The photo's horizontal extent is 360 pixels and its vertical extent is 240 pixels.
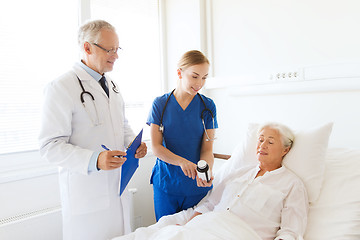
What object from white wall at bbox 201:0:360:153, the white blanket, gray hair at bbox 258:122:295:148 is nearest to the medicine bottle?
the white blanket

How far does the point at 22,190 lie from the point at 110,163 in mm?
899

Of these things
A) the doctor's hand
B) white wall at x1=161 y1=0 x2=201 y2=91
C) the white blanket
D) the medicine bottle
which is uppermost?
white wall at x1=161 y1=0 x2=201 y2=91

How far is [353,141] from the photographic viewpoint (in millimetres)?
1736

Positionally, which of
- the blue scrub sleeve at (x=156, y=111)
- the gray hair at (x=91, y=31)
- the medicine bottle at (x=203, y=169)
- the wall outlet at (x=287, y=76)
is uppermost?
the gray hair at (x=91, y=31)

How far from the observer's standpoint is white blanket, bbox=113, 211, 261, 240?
115 centimetres

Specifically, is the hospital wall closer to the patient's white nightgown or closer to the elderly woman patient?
the elderly woman patient

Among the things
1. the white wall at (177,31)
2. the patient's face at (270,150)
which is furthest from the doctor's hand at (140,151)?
the white wall at (177,31)

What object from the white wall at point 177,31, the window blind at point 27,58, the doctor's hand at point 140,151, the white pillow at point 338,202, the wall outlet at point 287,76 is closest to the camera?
the white pillow at point 338,202

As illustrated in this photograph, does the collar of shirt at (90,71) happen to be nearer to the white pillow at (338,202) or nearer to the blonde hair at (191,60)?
the blonde hair at (191,60)

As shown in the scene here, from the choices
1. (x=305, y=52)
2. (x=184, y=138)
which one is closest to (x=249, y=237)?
(x=184, y=138)

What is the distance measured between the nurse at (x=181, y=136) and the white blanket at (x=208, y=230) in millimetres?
285

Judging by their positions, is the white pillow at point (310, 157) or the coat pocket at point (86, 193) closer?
the coat pocket at point (86, 193)

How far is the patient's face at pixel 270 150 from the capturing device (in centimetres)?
158

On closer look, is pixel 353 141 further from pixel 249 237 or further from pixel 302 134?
pixel 249 237
